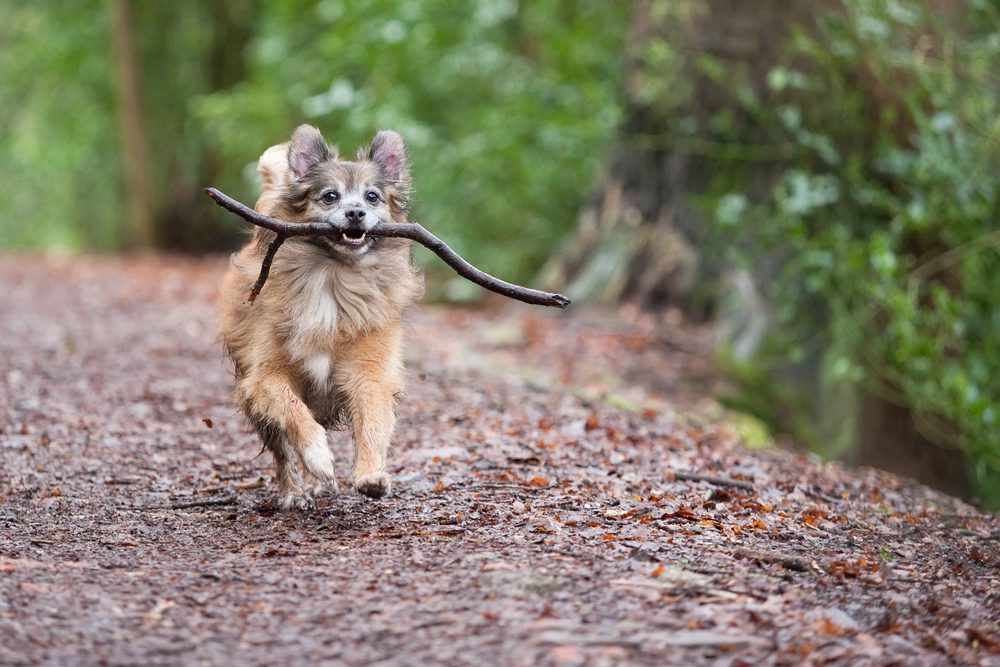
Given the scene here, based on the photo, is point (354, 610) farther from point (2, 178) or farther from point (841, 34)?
point (2, 178)

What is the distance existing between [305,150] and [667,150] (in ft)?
23.6

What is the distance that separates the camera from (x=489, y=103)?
17.0 meters

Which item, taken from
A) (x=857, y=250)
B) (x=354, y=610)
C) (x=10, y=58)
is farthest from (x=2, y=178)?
(x=354, y=610)

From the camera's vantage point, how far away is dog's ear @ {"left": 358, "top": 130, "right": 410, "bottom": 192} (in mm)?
5953

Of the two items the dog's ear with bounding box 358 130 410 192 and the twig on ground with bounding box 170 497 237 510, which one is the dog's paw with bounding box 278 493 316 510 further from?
the dog's ear with bounding box 358 130 410 192

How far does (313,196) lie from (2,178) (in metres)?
28.4

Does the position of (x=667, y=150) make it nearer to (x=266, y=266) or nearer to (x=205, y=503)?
(x=266, y=266)

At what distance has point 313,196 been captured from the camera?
573 cm

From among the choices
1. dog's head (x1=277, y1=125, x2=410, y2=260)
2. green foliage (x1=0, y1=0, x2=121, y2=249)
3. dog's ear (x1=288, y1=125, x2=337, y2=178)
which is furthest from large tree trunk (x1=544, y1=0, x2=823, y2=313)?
green foliage (x1=0, y1=0, x2=121, y2=249)

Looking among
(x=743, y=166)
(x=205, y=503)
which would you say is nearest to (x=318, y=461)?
(x=205, y=503)

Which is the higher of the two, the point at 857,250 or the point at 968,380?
the point at 857,250

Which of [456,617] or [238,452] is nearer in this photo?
[456,617]

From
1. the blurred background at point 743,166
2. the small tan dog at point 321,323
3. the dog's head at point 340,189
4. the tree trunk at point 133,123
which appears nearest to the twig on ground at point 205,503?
the small tan dog at point 321,323

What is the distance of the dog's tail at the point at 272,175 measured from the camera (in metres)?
6.04
